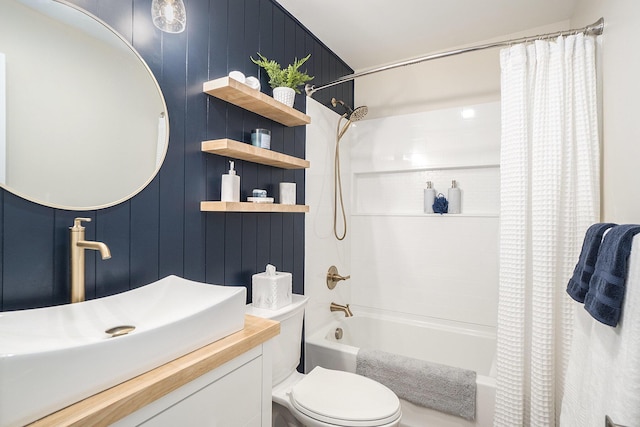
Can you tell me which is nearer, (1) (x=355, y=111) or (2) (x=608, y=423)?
(2) (x=608, y=423)

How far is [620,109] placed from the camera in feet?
4.10

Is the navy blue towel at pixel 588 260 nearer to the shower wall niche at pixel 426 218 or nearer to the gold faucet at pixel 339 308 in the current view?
the shower wall niche at pixel 426 218

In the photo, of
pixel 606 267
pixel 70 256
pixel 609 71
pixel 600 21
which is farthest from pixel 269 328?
pixel 600 21

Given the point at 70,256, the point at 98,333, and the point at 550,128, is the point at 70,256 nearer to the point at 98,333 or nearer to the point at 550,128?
the point at 98,333

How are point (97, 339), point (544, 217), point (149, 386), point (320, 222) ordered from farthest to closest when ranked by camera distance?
point (320, 222) < point (544, 217) < point (97, 339) < point (149, 386)

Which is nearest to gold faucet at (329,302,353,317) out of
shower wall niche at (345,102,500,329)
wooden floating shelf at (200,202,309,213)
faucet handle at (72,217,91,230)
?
shower wall niche at (345,102,500,329)

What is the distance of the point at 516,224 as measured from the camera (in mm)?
1569

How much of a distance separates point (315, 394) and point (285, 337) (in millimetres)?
286

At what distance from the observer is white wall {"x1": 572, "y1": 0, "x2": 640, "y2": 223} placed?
109 centimetres

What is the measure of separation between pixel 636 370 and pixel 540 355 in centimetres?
90

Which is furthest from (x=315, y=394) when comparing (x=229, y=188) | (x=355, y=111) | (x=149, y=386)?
(x=355, y=111)

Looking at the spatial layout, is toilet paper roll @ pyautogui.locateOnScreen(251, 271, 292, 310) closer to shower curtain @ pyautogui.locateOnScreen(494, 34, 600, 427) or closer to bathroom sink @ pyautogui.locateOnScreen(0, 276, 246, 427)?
bathroom sink @ pyautogui.locateOnScreen(0, 276, 246, 427)

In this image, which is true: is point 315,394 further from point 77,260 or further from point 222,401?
point 77,260

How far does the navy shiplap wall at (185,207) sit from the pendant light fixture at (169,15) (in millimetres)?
32
